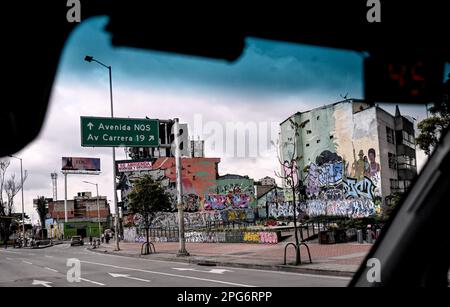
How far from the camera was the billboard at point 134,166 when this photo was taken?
7056cm

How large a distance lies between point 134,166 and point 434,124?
2752 inches

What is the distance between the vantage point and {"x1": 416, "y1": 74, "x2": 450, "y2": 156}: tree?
7.71ft

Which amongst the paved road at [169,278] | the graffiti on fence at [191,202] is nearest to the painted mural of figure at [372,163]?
the paved road at [169,278]

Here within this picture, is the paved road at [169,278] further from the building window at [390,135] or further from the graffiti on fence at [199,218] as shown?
the graffiti on fence at [199,218]

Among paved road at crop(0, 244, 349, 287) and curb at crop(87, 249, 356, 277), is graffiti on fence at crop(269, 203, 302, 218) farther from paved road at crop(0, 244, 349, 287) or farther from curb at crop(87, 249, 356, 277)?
paved road at crop(0, 244, 349, 287)

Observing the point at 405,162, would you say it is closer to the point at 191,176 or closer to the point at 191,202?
the point at 191,202

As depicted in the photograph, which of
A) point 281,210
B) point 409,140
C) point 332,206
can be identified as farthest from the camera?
point 281,210

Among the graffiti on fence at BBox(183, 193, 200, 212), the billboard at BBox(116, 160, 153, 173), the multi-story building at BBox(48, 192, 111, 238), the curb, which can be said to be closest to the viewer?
the curb

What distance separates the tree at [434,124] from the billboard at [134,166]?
225 feet

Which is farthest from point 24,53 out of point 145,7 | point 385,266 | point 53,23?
point 385,266

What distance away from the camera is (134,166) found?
71.1 metres

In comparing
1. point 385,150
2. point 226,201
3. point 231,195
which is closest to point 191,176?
point 231,195

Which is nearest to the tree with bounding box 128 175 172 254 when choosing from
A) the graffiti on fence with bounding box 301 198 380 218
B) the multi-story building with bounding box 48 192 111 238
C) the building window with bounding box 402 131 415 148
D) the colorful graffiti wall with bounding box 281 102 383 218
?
the graffiti on fence with bounding box 301 198 380 218

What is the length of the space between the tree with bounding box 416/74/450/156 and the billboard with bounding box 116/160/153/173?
6869 centimetres
